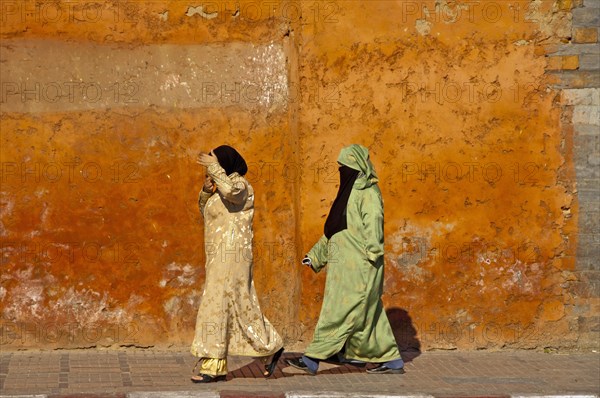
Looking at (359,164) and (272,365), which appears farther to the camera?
(359,164)

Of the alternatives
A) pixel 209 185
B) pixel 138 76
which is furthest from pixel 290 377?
pixel 138 76

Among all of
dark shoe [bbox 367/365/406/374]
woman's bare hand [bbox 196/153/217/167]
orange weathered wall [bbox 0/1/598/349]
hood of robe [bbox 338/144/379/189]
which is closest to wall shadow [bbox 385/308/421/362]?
orange weathered wall [bbox 0/1/598/349]

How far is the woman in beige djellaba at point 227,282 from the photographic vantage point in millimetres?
9656

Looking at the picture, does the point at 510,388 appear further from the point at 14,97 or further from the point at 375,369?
the point at 14,97

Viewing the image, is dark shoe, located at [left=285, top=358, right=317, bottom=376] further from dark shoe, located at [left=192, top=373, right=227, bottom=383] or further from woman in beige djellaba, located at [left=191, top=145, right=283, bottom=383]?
dark shoe, located at [left=192, top=373, right=227, bottom=383]

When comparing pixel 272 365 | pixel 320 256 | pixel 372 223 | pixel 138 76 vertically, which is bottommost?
pixel 272 365

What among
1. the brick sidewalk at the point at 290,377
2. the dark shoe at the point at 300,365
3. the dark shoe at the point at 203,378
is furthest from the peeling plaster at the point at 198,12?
the dark shoe at the point at 203,378

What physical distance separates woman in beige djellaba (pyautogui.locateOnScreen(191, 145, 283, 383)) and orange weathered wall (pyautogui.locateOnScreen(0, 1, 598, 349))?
1560 millimetres

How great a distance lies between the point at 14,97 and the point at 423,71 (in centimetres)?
371

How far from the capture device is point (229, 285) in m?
9.76

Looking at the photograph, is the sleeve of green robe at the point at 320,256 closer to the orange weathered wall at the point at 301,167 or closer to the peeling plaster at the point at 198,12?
the orange weathered wall at the point at 301,167

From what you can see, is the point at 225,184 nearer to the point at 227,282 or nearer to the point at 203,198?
the point at 203,198

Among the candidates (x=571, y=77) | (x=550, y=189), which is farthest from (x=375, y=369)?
(x=571, y=77)

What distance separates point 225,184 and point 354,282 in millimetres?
1407
